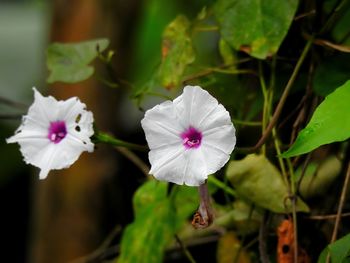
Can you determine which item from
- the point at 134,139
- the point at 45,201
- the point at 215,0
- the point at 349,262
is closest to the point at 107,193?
the point at 45,201

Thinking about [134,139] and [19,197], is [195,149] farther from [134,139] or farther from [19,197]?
[19,197]

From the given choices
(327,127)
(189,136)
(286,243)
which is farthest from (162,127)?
(286,243)

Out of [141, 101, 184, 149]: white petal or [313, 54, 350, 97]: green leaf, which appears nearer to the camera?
[141, 101, 184, 149]: white petal

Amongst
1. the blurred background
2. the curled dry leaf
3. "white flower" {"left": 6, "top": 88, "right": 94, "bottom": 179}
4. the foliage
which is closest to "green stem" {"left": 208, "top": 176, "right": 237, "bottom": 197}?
the foliage

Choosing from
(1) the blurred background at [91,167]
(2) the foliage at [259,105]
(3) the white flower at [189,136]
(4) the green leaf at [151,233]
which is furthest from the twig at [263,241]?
(1) the blurred background at [91,167]

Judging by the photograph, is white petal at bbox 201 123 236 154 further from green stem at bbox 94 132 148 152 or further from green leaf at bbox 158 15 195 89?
green leaf at bbox 158 15 195 89
